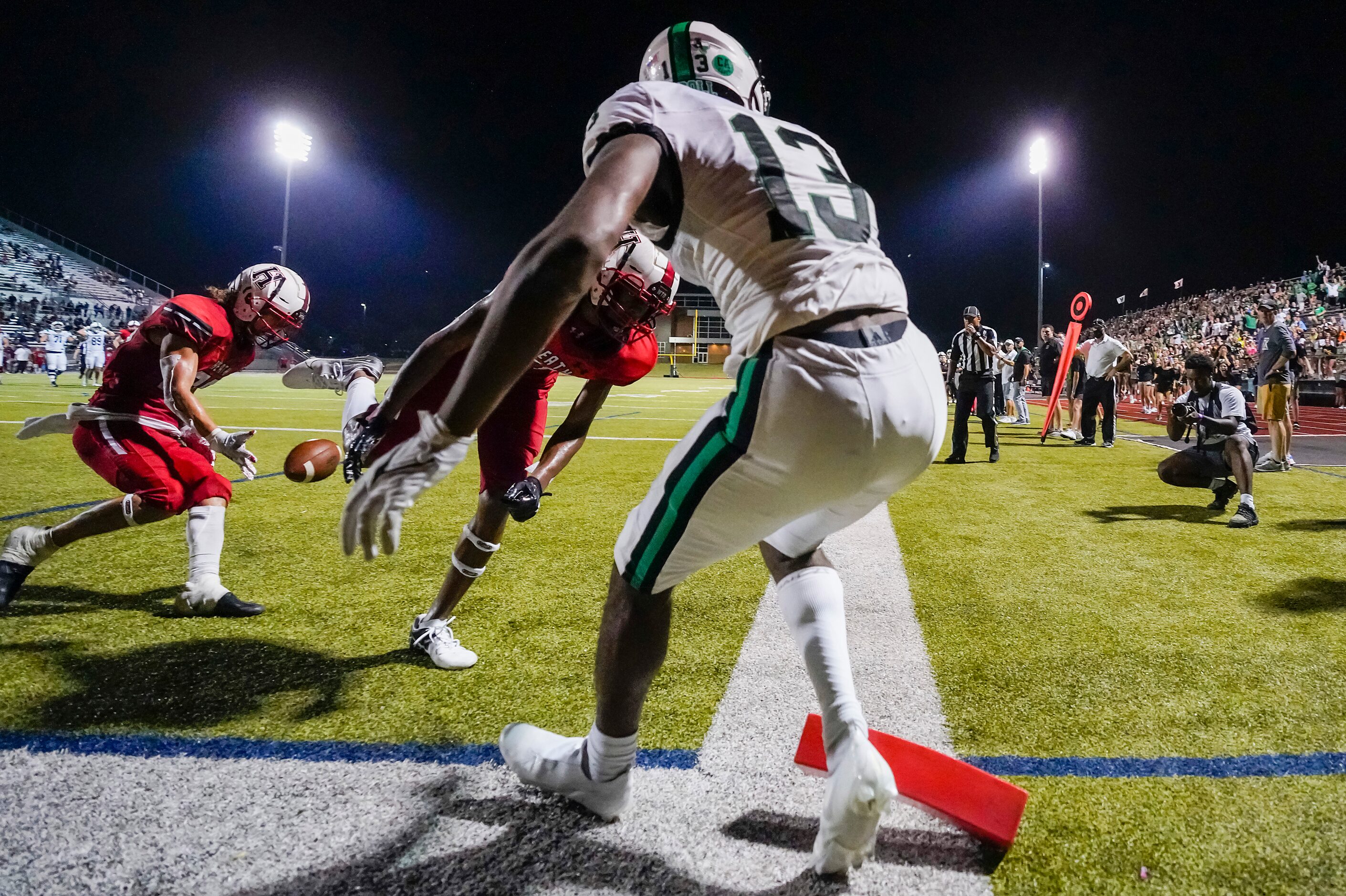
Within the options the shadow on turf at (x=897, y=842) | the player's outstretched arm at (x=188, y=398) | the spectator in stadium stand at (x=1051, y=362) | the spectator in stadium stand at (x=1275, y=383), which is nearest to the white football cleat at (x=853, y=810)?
the shadow on turf at (x=897, y=842)

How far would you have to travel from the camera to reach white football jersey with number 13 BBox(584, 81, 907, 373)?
146 centimetres

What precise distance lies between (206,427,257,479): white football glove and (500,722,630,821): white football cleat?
7.01ft

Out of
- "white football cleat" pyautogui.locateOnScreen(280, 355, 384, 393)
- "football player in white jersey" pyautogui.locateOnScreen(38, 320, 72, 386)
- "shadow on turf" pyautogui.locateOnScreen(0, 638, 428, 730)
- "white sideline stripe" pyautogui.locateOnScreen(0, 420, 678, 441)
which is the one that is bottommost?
"shadow on turf" pyautogui.locateOnScreen(0, 638, 428, 730)

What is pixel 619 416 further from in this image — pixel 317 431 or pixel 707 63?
pixel 707 63

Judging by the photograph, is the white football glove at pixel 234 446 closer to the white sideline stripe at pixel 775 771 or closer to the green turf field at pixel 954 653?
the green turf field at pixel 954 653

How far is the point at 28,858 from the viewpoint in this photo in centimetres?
156

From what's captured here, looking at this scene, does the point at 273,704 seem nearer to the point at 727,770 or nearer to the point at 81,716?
the point at 81,716

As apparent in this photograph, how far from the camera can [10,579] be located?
3.30 m

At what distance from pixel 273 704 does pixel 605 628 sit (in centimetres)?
138

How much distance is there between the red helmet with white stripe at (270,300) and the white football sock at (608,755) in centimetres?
277

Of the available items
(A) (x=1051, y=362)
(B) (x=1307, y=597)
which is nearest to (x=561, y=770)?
(B) (x=1307, y=597)

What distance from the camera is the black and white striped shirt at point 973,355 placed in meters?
9.30

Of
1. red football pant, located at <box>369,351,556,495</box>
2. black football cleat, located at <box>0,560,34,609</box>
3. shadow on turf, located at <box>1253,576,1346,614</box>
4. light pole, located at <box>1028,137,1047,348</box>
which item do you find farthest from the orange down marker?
light pole, located at <box>1028,137,1047,348</box>

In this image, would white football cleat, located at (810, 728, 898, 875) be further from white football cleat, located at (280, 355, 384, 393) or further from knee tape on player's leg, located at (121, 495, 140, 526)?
knee tape on player's leg, located at (121, 495, 140, 526)
